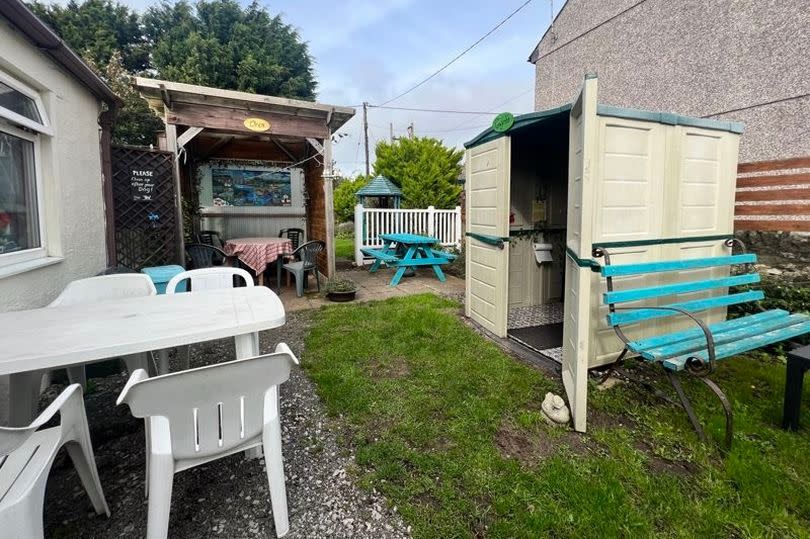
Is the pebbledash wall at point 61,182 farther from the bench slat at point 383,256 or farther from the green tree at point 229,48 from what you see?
the green tree at point 229,48

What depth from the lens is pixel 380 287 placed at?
6.25 meters

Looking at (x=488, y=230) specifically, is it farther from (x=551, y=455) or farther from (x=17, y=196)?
(x=17, y=196)

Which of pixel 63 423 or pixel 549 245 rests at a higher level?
pixel 549 245

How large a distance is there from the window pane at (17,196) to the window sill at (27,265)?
0.12 m

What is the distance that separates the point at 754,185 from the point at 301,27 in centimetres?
1875

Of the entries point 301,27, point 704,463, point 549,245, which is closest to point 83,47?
point 301,27

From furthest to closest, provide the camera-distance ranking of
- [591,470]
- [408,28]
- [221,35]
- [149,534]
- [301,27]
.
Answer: [301,27]
[221,35]
[408,28]
[591,470]
[149,534]

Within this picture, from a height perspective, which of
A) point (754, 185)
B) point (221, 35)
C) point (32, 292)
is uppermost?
point (221, 35)

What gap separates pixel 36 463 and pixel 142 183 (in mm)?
4334

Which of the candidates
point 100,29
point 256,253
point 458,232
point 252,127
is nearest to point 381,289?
point 256,253

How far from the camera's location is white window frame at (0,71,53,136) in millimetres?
2512

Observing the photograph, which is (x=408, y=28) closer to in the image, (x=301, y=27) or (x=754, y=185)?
Answer: (x=754, y=185)

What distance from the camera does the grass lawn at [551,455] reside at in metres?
1.63

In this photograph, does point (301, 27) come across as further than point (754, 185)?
Yes
